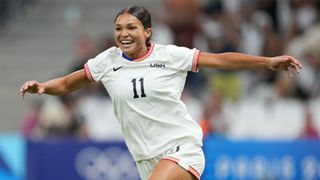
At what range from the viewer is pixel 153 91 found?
28.9 ft

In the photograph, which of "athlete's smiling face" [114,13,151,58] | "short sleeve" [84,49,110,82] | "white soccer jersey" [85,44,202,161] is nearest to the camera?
"athlete's smiling face" [114,13,151,58]

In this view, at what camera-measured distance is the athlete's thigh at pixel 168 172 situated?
28.1 feet

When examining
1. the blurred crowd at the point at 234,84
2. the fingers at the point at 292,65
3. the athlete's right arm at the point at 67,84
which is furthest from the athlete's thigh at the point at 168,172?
the blurred crowd at the point at 234,84

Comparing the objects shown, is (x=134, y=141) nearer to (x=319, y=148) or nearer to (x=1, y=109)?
(x=319, y=148)

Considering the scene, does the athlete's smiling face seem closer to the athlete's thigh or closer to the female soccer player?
the female soccer player

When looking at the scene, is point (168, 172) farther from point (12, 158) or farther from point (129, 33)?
point (12, 158)

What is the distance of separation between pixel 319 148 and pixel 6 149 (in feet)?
13.9

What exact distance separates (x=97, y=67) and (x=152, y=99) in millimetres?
586

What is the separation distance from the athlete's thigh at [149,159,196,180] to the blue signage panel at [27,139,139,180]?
17.4 feet

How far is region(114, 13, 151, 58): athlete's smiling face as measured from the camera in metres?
8.70

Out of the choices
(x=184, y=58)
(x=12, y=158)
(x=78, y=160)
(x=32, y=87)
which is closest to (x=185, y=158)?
(x=184, y=58)

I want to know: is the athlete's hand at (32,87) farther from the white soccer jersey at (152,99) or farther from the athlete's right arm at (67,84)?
the white soccer jersey at (152,99)

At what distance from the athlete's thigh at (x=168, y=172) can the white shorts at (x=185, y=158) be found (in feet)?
0.12

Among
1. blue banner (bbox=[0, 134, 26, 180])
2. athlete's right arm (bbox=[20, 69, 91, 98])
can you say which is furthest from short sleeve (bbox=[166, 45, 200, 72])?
blue banner (bbox=[0, 134, 26, 180])
